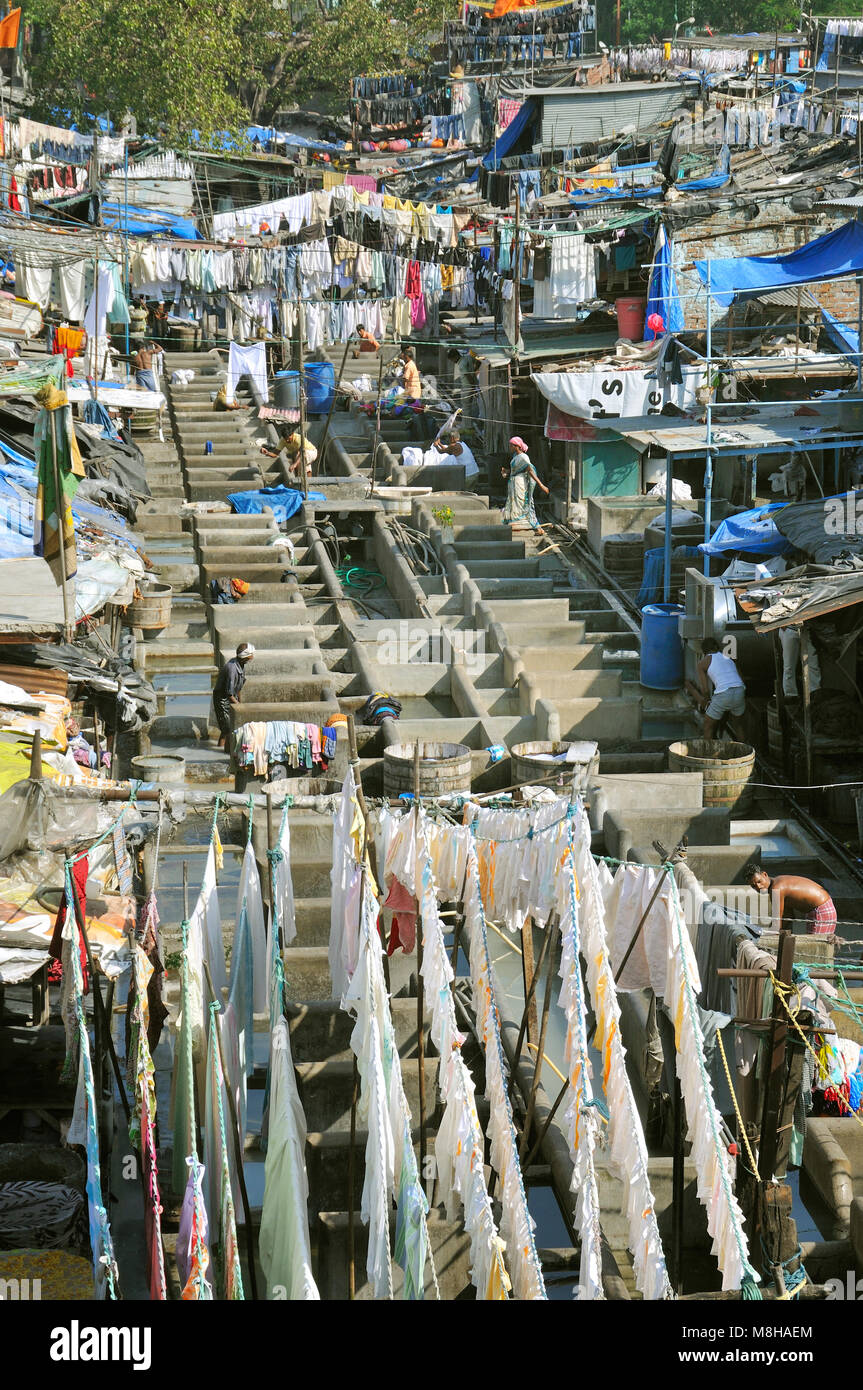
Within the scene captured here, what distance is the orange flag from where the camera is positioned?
149ft

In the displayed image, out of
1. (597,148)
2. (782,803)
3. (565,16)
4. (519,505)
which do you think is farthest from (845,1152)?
(565,16)

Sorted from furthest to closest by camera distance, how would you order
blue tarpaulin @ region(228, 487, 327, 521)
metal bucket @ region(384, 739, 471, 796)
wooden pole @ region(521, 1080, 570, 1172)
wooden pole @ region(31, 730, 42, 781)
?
blue tarpaulin @ region(228, 487, 327, 521) → metal bucket @ region(384, 739, 471, 796) → wooden pole @ region(521, 1080, 570, 1172) → wooden pole @ region(31, 730, 42, 781)

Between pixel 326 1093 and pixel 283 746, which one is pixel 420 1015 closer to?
pixel 326 1093

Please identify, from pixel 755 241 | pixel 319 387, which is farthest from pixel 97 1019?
pixel 319 387

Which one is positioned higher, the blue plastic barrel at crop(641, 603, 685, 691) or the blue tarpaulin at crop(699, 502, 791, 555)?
the blue tarpaulin at crop(699, 502, 791, 555)

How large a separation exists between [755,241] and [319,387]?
372 inches

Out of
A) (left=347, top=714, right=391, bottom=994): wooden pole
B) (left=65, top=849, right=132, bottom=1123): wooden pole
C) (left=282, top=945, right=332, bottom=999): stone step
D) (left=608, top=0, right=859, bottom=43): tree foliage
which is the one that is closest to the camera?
(left=65, top=849, right=132, bottom=1123): wooden pole

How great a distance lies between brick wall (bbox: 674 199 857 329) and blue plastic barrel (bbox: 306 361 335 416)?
8487 millimetres

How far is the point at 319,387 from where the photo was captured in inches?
1313

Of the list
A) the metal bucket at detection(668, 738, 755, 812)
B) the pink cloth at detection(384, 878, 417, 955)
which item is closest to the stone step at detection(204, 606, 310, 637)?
the metal bucket at detection(668, 738, 755, 812)

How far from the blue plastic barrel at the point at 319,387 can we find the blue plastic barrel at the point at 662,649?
14.1m

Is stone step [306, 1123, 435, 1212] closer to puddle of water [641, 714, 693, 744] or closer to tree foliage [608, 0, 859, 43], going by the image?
puddle of water [641, 714, 693, 744]

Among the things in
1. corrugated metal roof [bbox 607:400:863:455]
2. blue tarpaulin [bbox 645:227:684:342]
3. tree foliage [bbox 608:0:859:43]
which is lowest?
corrugated metal roof [bbox 607:400:863:455]

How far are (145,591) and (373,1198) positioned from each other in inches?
556
